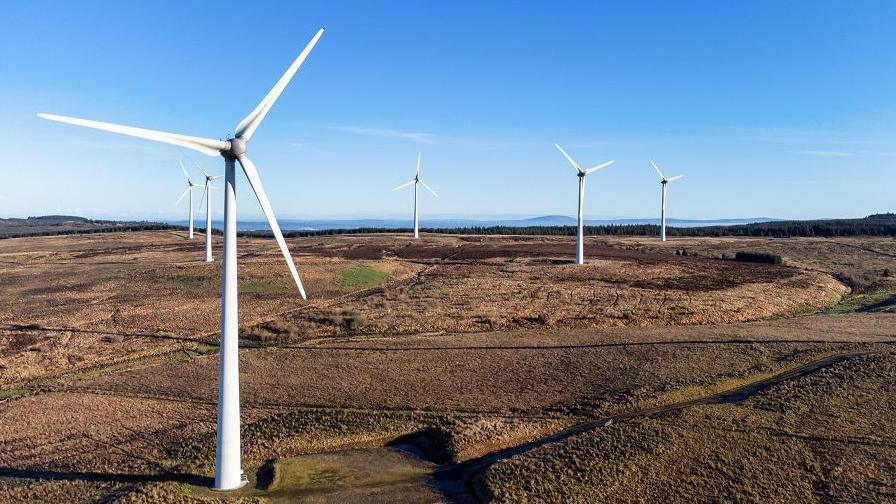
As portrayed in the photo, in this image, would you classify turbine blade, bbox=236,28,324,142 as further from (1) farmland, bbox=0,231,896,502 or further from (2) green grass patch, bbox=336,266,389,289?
(2) green grass patch, bbox=336,266,389,289

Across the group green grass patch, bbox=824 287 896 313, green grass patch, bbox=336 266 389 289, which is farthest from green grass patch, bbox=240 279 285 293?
green grass patch, bbox=824 287 896 313

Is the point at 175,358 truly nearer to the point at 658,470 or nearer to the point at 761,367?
the point at 658,470

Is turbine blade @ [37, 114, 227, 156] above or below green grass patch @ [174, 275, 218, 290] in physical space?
above

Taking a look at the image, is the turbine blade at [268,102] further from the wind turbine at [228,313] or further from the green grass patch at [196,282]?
the green grass patch at [196,282]

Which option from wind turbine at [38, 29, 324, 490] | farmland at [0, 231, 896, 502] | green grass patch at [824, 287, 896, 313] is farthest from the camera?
green grass patch at [824, 287, 896, 313]

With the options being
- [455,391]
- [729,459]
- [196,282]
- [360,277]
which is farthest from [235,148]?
[360,277]

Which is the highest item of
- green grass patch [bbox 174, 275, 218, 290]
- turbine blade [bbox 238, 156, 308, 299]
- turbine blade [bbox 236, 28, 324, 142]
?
turbine blade [bbox 236, 28, 324, 142]
